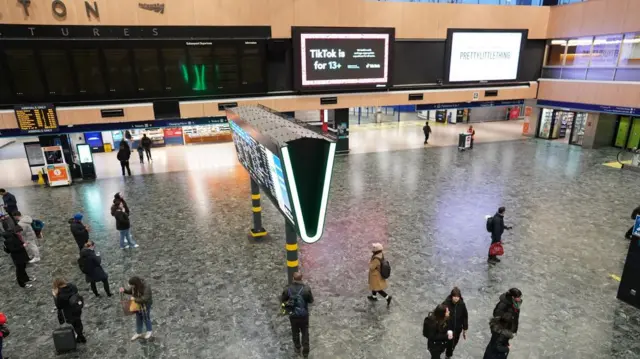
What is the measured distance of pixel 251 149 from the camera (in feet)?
26.6

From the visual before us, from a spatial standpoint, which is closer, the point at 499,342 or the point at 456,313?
the point at 499,342

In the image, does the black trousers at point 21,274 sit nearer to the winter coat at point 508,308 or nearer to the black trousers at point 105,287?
the black trousers at point 105,287

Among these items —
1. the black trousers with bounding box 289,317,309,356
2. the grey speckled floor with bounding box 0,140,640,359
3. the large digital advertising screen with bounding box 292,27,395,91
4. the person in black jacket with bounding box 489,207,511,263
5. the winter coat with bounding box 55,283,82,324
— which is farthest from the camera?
the large digital advertising screen with bounding box 292,27,395,91

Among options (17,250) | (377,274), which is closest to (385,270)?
(377,274)

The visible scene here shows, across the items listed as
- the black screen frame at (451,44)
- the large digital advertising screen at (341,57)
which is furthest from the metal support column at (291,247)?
the black screen frame at (451,44)

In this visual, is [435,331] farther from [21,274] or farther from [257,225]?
[21,274]

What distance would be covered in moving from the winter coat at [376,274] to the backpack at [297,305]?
6.41 ft

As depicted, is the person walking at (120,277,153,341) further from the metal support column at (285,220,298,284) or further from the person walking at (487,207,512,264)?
the person walking at (487,207,512,264)

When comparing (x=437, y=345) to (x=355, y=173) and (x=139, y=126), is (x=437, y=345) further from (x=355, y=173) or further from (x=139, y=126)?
(x=139, y=126)

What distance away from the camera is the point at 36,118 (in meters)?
15.1

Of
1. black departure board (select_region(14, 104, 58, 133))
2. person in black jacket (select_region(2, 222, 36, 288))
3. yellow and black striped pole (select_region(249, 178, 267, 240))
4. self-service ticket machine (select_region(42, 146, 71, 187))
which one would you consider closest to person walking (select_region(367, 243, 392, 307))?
yellow and black striped pole (select_region(249, 178, 267, 240))

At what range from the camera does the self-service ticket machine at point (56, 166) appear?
55.4ft

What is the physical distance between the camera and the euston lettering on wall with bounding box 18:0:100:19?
14.2m

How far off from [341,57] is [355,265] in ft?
38.3
